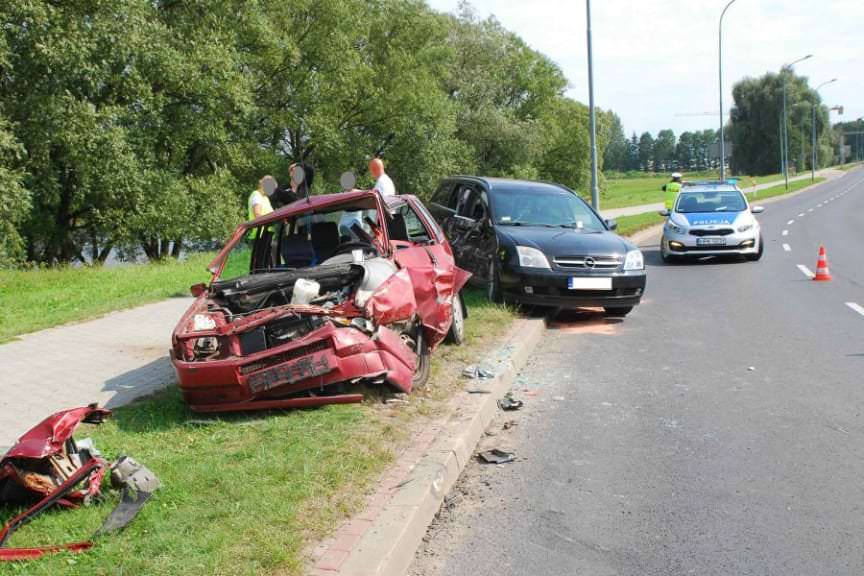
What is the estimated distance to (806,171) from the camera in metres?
111

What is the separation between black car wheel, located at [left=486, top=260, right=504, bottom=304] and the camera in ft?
35.2

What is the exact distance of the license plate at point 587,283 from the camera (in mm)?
10094

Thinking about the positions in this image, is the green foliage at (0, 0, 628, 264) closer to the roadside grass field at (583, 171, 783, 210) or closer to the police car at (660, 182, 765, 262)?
the roadside grass field at (583, 171, 783, 210)

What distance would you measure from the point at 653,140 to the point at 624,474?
19400cm

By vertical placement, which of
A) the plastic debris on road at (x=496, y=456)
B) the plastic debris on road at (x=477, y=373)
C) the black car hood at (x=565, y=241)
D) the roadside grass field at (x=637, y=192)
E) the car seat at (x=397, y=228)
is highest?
the car seat at (x=397, y=228)

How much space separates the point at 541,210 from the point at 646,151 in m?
186

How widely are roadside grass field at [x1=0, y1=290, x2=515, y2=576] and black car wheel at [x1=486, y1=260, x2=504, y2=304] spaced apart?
417 centimetres

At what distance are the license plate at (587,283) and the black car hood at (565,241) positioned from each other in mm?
340

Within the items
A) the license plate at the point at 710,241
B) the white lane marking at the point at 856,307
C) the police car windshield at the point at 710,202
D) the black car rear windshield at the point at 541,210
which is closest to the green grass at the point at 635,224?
the police car windshield at the point at 710,202

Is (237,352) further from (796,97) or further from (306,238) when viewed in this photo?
(796,97)

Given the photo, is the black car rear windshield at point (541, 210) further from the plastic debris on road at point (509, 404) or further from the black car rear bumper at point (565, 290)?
the plastic debris on road at point (509, 404)

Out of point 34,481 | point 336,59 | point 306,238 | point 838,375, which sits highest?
point 336,59

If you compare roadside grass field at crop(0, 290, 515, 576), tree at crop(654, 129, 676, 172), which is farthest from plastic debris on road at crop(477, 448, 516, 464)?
tree at crop(654, 129, 676, 172)

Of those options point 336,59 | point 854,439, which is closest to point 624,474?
point 854,439
